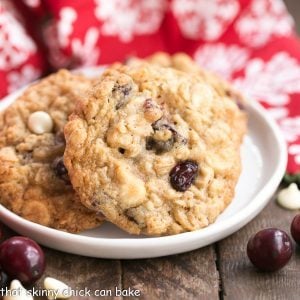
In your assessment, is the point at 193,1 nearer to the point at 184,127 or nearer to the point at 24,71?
the point at 24,71

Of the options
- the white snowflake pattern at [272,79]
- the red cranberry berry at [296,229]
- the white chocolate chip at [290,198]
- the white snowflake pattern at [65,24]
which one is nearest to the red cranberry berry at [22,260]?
the red cranberry berry at [296,229]

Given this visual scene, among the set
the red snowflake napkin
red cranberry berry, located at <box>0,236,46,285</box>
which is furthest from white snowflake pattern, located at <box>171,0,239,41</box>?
red cranberry berry, located at <box>0,236,46,285</box>

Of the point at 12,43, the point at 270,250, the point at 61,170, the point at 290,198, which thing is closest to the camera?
the point at 270,250

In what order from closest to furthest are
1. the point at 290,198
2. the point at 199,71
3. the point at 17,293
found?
the point at 17,293, the point at 290,198, the point at 199,71

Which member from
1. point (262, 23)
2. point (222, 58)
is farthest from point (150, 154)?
point (262, 23)

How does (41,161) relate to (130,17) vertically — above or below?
above

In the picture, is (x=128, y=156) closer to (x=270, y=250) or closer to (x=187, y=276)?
(x=187, y=276)

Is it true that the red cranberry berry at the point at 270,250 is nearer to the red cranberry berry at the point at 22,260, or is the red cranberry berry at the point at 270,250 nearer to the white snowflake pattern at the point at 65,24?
the red cranberry berry at the point at 22,260
